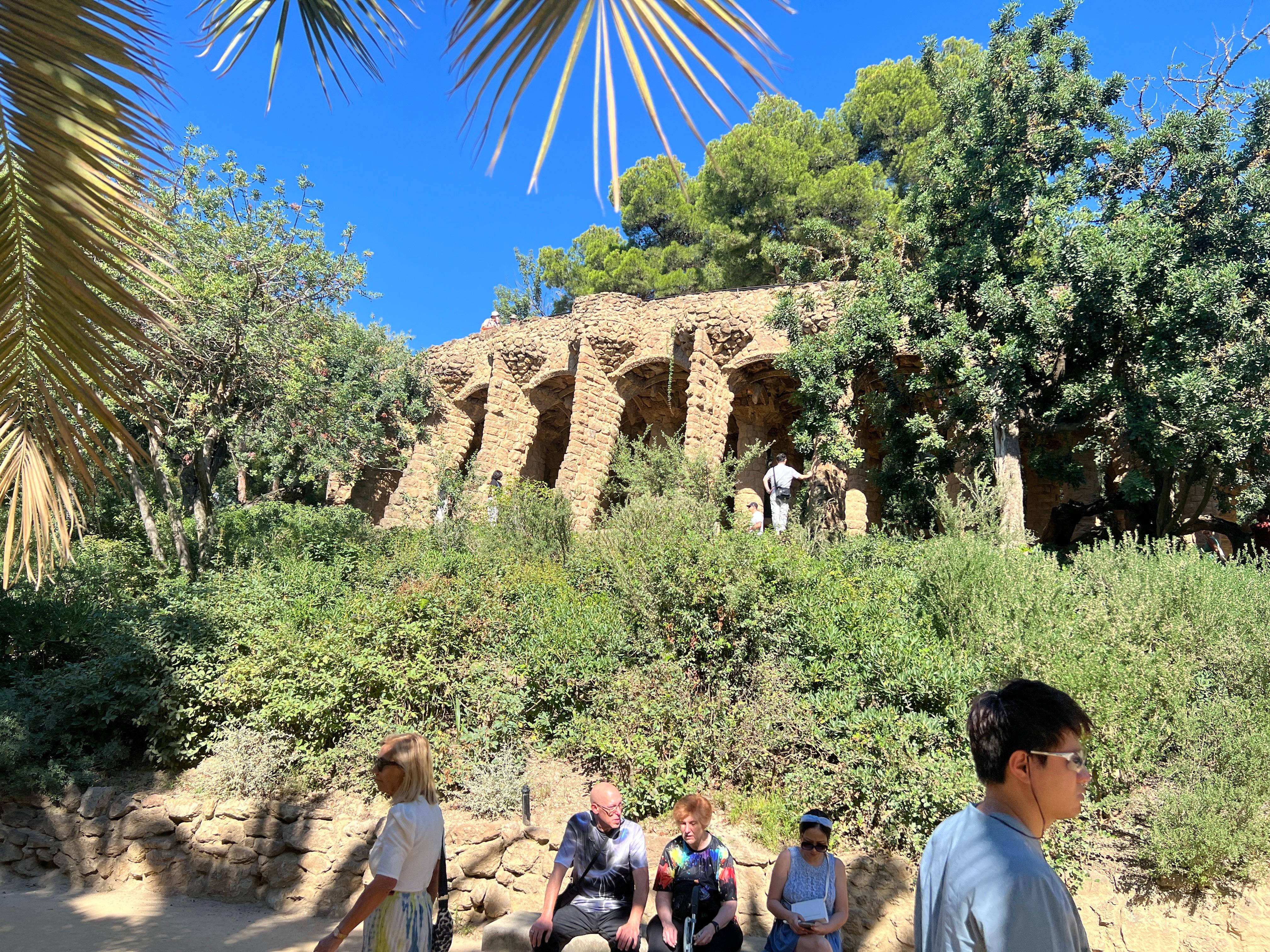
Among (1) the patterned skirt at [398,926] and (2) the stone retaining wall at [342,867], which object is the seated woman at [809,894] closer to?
(2) the stone retaining wall at [342,867]

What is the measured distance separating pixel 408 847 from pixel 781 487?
10902 millimetres

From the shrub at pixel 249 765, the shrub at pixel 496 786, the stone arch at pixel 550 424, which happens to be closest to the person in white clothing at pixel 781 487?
the stone arch at pixel 550 424

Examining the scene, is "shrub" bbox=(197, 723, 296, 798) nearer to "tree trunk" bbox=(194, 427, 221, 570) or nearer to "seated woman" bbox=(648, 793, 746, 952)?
"seated woman" bbox=(648, 793, 746, 952)

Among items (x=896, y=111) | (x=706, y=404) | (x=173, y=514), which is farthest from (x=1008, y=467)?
(x=896, y=111)

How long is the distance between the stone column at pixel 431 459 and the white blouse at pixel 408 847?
12.9 m

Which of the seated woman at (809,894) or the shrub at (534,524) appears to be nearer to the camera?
the seated woman at (809,894)

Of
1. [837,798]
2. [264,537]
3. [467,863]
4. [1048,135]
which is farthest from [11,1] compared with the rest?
[1048,135]

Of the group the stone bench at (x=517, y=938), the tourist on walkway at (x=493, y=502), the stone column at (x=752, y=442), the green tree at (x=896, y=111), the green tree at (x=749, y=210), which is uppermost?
the green tree at (x=896, y=111)

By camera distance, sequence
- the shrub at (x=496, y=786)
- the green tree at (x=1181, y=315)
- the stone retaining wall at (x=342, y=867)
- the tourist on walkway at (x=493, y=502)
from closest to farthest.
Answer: the stone retaining wall at (x=342, y=867) < the shrub at (x=496, y=786) < the green tree at (x=1181, y=315) < the tourist on walkway at (x=493, y=502)

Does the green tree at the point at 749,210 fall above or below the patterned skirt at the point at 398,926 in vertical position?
above

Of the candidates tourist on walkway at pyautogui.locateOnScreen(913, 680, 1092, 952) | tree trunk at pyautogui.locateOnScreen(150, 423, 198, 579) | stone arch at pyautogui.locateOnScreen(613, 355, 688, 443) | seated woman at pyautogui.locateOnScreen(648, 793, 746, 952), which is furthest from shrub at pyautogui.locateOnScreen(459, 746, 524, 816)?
stone arch at pyautogui.locateOnScreen(613, 355, 688, 443)

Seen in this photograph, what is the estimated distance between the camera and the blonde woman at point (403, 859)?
2957 mm

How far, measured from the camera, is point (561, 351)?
18328 millimetres

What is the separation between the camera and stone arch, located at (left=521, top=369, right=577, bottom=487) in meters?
18.9
